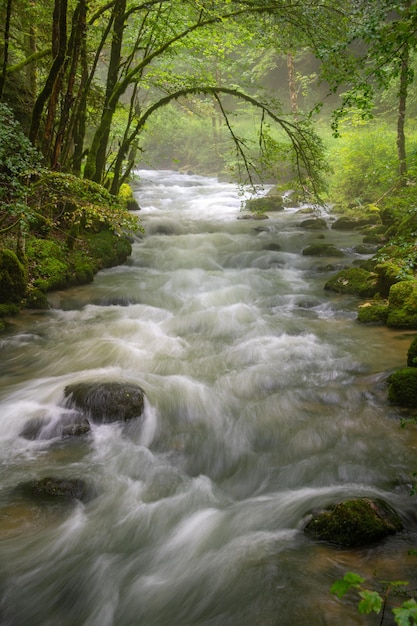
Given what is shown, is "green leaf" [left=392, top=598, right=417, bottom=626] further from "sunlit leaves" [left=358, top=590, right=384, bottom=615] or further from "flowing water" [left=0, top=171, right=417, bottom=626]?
"flowing water" [left=0, top=171, right=417, bottom=626]

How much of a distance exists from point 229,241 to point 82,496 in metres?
11.8

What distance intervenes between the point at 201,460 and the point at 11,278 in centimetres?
536

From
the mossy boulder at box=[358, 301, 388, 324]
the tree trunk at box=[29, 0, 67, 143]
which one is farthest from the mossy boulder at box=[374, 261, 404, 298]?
the tree trunk at box=[29, 0, 67, 143]

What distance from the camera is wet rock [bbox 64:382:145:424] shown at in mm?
5098

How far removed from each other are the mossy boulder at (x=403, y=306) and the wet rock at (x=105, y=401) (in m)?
4.55

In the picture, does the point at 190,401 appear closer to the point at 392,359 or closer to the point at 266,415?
the point at 266,415

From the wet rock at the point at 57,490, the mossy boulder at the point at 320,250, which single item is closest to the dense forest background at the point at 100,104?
the mossy boulder at the point at 320,250

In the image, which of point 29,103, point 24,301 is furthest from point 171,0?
point 24,301

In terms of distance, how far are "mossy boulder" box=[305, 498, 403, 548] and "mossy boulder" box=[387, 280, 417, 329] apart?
443 cm

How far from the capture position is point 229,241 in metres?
14.8

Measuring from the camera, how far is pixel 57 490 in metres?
3.96

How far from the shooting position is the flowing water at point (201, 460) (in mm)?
2994

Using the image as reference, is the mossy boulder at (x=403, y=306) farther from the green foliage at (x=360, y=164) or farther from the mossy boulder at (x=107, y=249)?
the green foliage at (x=360, y=164)

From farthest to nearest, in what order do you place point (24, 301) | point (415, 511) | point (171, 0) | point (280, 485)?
point (171, 0)
point (24, 301)
point (280, 485)
point (415, 511)
